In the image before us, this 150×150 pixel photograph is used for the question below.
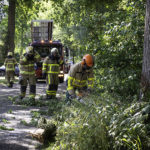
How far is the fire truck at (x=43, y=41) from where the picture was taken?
18.6 m

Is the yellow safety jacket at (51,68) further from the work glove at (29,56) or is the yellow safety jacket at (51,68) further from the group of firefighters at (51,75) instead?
the work glove at (29,56)

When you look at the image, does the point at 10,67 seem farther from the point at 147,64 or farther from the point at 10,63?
the point at 147,64

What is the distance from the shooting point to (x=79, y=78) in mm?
7047

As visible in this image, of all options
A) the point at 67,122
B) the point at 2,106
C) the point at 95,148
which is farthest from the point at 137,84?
the point at 2,106

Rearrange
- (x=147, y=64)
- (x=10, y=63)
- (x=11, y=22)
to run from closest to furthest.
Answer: (x=147, y=64)
(x=10, y=63)
(x=11, y=22)

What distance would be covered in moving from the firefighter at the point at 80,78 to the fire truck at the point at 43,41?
446 inches

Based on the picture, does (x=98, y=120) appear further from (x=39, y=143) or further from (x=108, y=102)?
(x=39, y=143)

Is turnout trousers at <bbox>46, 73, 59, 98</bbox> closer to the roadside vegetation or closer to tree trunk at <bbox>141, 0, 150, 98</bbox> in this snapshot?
the roadside vegetation

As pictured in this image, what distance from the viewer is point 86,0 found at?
27.6 ft

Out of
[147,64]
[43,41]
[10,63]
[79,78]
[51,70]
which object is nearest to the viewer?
[147,64]

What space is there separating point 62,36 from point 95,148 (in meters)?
36.5

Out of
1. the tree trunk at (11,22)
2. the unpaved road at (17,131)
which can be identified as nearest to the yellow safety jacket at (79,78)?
the unpaved road at (17,131)

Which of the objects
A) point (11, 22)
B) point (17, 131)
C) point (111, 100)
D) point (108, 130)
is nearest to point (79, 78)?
point (17, 131)

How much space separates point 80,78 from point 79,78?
0.03 m
